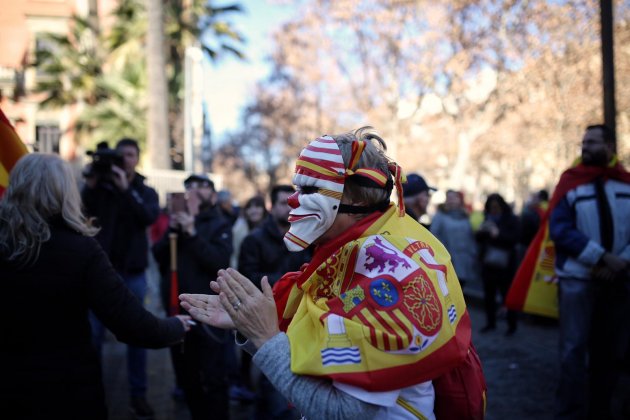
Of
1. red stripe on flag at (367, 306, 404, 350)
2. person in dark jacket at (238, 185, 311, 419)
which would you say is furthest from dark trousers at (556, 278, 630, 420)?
red stripe on flag at (367, 306, 404, 350)

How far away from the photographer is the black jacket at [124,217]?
16.8 ft

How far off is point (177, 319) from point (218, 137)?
39412 mm

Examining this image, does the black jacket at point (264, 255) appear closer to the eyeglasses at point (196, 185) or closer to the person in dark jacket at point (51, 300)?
the eyeglasses at point (196, 185)

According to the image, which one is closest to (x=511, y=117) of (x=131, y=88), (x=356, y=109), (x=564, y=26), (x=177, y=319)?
(x=356, y=109)

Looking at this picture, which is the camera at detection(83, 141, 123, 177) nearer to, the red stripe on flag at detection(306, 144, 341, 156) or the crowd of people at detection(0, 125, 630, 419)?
the crowd of people at detection(0, 125, 630, 419)

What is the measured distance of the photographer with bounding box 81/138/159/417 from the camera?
5.05m

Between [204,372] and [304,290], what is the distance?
2.89 m

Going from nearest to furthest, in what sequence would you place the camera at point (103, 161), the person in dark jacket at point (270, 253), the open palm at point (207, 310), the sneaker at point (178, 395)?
the open palm at point (207, 310) → the person in dark jacket at point (270, 253) → the camera at point (103, 161) → the sneaker at point (178, 395)

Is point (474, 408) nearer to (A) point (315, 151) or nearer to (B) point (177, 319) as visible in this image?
(A) point (315, 151)

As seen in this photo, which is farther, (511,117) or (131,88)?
(511,117)

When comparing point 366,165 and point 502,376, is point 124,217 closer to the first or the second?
point 366,165

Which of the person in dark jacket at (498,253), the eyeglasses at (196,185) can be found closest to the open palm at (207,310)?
the eyeglasses at (196,185)

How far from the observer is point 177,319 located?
3.07 m

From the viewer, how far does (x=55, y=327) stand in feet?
8.60
